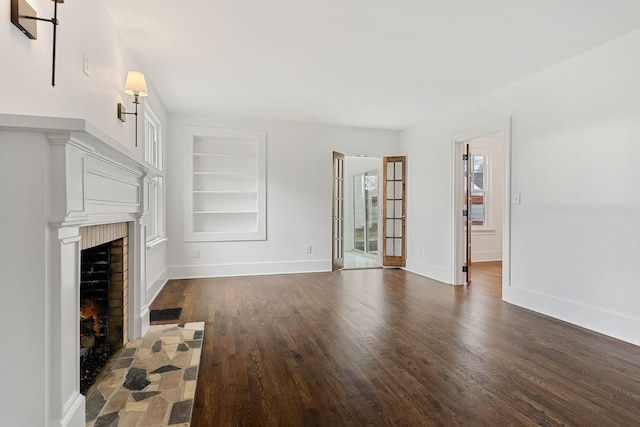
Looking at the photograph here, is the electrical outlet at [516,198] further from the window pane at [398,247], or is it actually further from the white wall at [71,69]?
the white wall at [71,69]

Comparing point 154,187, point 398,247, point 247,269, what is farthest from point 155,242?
point 398,247

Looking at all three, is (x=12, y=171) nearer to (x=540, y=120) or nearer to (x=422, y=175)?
(x=540, y=120)

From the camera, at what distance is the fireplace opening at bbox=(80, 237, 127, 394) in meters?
2.43

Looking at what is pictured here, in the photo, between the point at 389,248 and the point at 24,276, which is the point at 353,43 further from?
the point at 389,248

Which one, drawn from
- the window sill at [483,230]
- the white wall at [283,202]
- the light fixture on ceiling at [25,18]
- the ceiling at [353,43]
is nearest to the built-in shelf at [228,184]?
the white wall at [283,202]

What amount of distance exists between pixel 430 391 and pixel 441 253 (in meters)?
3.50

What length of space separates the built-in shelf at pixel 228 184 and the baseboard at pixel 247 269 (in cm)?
44

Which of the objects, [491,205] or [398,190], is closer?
[398,190]

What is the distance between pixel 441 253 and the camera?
5289 mm

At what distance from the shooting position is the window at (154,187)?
4401 mm

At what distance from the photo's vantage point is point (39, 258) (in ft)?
4.26

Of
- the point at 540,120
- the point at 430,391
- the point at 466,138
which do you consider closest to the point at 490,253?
the point at 466,138

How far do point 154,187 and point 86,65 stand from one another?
2.64 meters

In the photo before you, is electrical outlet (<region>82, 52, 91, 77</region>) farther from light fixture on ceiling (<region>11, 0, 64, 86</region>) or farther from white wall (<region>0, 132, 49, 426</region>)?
white wall (<region>0, 132, 49, 426</region>)
